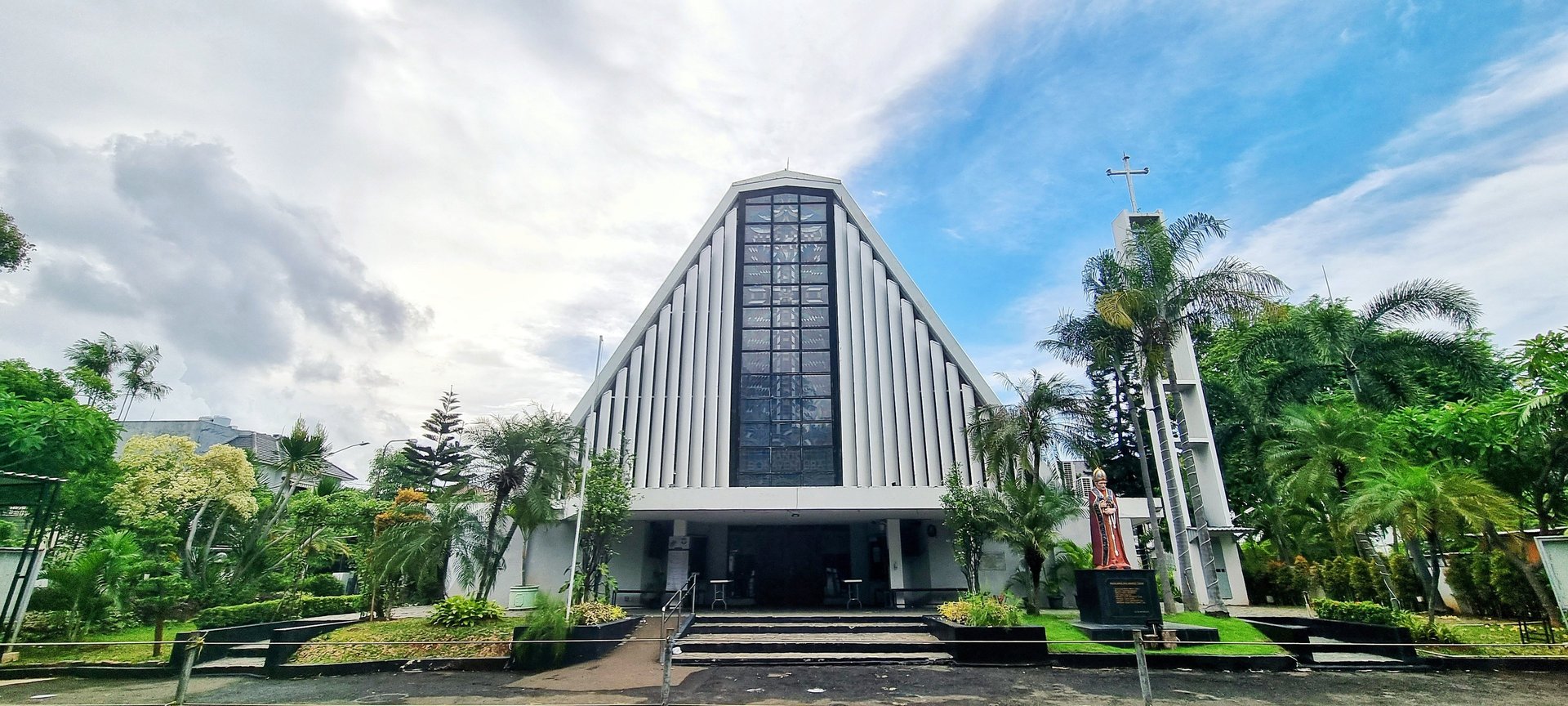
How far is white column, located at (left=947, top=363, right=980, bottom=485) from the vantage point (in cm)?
2098

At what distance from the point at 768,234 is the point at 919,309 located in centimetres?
650

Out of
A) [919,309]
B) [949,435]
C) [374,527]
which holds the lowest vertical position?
[374,527]

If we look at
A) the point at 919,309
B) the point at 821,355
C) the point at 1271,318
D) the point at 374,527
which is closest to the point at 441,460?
the point at 374,527

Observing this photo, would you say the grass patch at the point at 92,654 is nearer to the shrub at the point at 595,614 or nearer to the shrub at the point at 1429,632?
the shrub at the point at 595,614

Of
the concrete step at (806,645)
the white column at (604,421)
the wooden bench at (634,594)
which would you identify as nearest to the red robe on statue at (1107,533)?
the concrete step at (806,645)

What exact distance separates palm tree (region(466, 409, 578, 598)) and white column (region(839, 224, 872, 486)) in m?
9.62

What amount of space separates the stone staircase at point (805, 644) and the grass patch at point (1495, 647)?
742 cm

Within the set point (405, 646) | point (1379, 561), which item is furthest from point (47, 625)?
point (1379, 561)

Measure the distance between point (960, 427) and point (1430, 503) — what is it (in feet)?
38.1

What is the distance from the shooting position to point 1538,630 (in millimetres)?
11906

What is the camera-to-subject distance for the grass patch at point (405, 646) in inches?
416

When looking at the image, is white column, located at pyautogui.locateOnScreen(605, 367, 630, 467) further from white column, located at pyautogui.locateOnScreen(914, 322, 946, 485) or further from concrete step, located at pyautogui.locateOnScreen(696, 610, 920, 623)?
white column, located at pyautogui.locateOnScreen(914, 322, 946, 485)

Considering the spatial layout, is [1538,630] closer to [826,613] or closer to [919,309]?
[826,613]

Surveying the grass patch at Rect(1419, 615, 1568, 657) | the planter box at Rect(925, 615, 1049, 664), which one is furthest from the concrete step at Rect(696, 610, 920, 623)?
the grass patch at Rect(1419, 615, 1568, 657)
